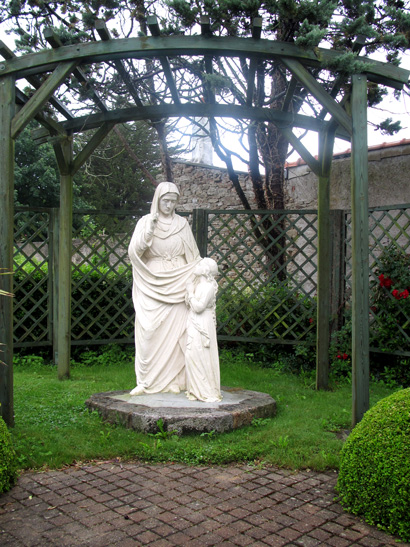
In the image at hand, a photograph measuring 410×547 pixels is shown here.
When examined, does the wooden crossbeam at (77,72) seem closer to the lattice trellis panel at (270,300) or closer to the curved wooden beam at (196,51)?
the curved wooden beam at (196,51)

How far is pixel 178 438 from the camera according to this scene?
4113 mm

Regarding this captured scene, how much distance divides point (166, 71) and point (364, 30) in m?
1.75

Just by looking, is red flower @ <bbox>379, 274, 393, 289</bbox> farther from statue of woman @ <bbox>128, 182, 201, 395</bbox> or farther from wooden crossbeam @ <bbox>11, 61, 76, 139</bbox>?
wooden crossbeam @ <bbox>11, 61, 76, 139</bbox>

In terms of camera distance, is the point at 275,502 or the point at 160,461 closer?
the point at 275,502

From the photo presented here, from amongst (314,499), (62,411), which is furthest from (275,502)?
(62,411)

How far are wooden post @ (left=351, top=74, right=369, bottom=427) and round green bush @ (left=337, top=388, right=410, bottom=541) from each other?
0.99 meters

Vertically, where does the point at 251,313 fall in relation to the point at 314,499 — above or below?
above

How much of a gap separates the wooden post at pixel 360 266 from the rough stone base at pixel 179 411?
35.7 inches

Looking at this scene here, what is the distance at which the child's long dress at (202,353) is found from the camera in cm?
474

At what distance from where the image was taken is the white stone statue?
4738 mm

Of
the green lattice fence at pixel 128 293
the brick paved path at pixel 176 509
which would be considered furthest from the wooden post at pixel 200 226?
the brick paved path at pixel 176 509

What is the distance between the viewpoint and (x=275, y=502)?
10.4 feet

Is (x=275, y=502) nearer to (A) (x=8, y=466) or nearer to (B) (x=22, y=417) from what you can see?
(A) (x=8, y=466)

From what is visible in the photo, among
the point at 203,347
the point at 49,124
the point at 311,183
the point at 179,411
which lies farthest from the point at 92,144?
the point at 311,183
